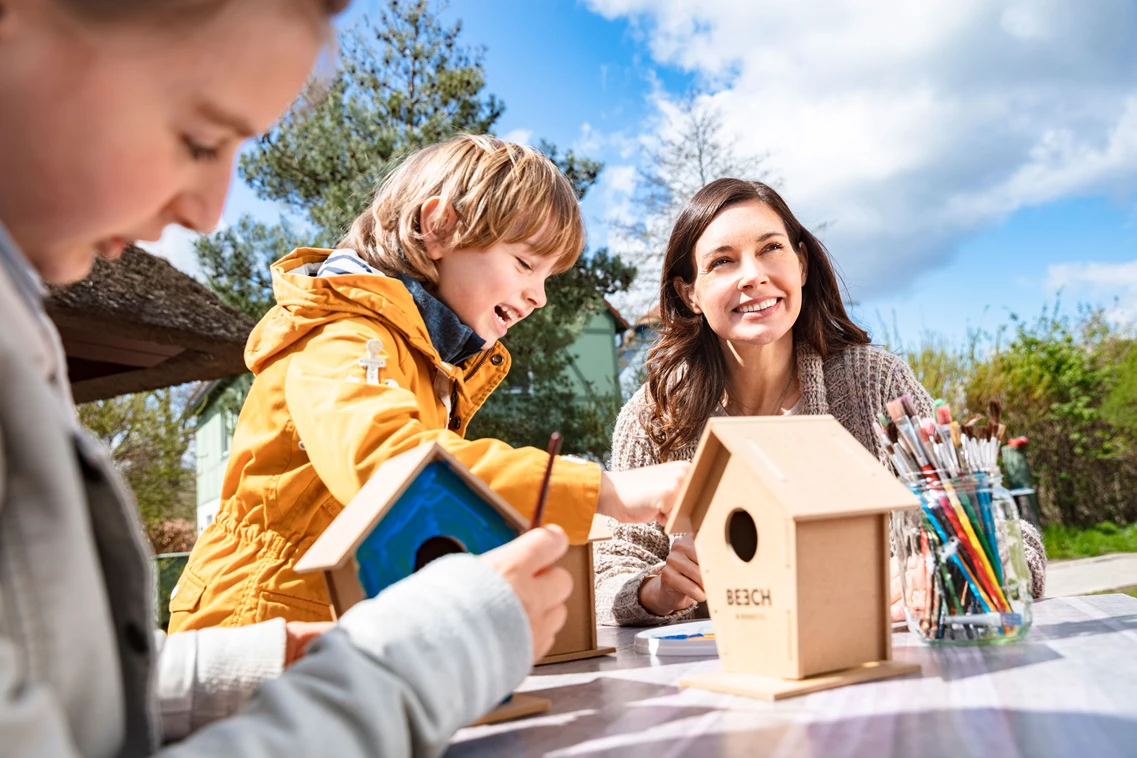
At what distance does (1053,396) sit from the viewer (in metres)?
12.5

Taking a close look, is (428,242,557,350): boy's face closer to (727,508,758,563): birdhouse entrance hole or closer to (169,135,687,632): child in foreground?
(169,135,687,632): child in foreground

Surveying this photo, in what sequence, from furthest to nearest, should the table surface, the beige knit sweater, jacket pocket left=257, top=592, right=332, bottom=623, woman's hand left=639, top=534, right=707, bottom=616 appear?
the beige knit sweater
woman's hand left=639, top=534, right=707, bottom=616
jacket pocket left=257, top=592, right=332, bottom=623
the table surface

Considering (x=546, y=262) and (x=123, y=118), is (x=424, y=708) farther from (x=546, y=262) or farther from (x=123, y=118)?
(x=546, y=262)

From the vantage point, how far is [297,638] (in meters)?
1.04

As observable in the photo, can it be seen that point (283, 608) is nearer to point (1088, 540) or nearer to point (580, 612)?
point (580, 612)

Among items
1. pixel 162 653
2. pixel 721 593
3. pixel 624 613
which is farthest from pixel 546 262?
pixel 162 653

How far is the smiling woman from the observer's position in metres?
2.47

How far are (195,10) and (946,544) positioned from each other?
1072mm

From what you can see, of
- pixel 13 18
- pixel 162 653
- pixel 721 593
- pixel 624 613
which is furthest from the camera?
pixel 624 613

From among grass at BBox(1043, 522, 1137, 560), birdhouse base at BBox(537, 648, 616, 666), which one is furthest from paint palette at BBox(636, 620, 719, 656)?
grass at BBox(1043, 522, 1137, 560)

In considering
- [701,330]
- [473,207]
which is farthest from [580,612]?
[701,330]

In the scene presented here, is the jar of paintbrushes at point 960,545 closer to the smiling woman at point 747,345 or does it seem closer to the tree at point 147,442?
the smiling woman at point 747,345

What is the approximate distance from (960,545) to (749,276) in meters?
1.41

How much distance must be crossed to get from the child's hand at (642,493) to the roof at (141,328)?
4552 millimetres
